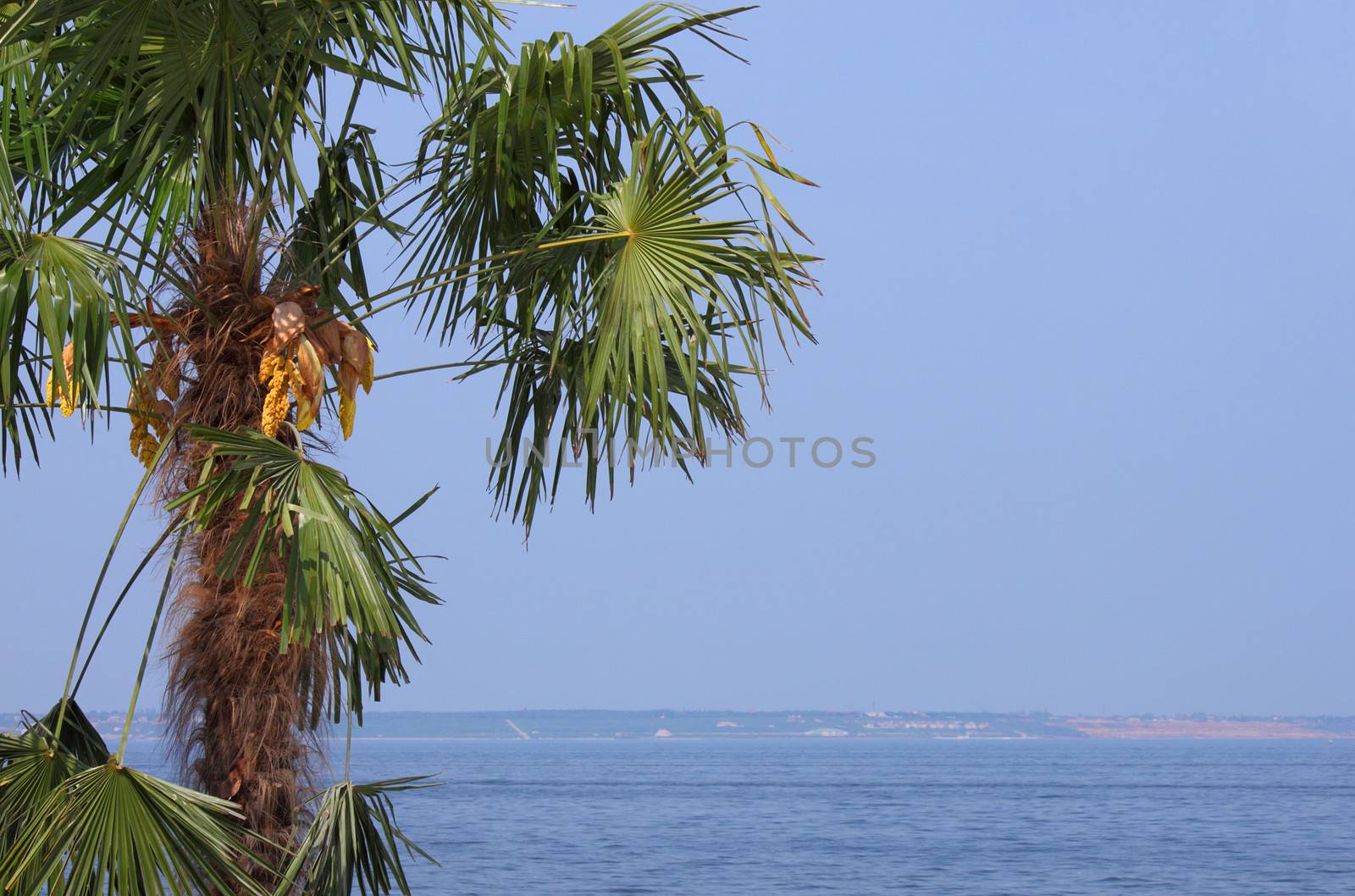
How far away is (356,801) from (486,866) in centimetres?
2470

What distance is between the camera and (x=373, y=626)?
409 centimetres

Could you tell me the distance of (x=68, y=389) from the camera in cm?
426

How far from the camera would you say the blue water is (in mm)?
26125

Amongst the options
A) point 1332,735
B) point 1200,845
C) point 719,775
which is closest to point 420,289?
point 1200,845

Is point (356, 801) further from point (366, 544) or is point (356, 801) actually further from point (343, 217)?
point (343, 217)

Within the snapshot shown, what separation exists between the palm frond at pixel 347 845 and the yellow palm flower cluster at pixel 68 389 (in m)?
1.57

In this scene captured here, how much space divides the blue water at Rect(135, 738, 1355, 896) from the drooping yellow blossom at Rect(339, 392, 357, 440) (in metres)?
20.6

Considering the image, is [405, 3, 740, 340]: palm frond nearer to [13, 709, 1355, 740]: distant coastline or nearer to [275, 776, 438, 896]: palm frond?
[275, 776, 438, 896]: palm frond

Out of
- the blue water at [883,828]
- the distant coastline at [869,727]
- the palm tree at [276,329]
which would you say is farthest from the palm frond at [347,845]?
the distant coastline at [869,727]

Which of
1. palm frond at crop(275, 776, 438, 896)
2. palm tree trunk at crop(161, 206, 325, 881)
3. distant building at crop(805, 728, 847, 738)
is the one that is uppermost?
palm tree trunk at crop(161, 206, 325, 881)

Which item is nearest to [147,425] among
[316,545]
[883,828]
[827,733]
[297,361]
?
[297,361]

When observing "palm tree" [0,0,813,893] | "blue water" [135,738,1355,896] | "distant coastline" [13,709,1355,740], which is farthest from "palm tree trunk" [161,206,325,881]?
"distant coastline" [13,709,1355,740]

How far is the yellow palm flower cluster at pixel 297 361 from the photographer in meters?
4.80

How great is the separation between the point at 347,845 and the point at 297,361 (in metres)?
1.69
